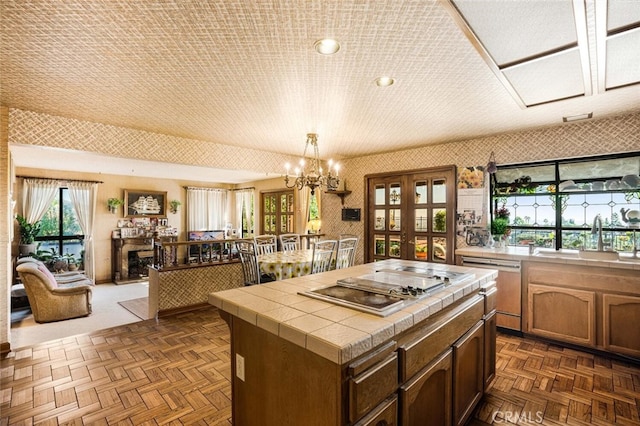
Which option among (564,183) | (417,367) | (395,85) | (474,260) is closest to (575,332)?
(474,260)

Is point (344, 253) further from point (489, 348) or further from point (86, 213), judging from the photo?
point (86, 213)

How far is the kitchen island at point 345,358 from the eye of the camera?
110 centimetres

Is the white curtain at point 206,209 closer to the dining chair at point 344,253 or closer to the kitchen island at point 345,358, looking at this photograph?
the dining chair at point 344,253

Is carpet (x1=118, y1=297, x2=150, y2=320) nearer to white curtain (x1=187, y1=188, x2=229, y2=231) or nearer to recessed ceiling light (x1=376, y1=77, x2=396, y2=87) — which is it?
white curtain (x1=187, y1=188, x2=229, y2=231)

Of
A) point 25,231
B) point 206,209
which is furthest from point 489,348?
point 206,209

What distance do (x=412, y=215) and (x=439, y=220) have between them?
446 mm

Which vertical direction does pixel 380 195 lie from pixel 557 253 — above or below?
above

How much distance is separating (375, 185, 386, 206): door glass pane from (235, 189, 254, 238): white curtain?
433cm

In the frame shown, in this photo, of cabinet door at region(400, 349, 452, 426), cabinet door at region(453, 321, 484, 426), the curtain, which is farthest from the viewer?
the curtain

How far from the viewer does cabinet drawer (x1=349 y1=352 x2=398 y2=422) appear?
3.55 ft

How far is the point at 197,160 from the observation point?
4.34 meters

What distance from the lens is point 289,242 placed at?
509 cm

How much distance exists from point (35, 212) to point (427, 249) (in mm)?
7727

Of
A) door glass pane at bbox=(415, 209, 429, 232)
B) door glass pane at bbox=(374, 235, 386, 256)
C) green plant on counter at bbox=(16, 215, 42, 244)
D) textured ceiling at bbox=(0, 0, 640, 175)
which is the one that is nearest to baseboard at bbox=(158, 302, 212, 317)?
textured ceiling at bbox=(0, 0, 640, 175)
